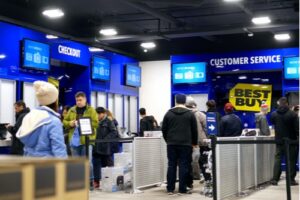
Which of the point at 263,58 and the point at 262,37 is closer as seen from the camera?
the point at 263,58

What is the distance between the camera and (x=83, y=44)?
13.4 m

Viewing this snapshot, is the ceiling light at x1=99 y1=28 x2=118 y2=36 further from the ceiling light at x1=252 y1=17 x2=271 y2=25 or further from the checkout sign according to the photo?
the checkout sign

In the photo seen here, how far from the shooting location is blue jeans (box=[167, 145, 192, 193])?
25.1ft

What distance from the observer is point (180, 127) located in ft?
25.2

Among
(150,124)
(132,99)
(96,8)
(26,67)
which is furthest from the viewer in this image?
(132,99)

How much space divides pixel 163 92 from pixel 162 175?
27.4 feet

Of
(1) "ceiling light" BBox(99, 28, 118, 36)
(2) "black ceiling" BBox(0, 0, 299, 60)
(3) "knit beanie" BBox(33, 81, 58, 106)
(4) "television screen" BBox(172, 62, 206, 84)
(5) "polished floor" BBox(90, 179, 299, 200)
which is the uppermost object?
(2) "black ceiling" BBox(0, 0, 299, 60)

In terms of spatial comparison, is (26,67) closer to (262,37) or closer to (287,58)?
(287,58)

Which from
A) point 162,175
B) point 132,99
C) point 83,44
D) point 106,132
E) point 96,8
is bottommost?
point 162,175

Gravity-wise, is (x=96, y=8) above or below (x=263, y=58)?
above

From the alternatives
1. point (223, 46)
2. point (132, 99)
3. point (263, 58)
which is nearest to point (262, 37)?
point (223, 46)

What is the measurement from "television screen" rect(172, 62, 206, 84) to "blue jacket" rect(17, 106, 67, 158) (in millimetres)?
10171

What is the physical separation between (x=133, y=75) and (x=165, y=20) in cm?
243

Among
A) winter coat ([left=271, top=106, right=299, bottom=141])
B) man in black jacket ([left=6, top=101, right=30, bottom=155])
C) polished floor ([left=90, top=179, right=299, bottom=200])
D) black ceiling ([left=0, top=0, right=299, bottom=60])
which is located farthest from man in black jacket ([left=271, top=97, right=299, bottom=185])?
man in black jacket ([left=6, top=101, right=30, bottom=155])
